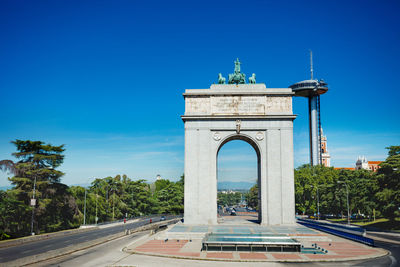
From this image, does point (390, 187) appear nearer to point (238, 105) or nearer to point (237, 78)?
point (238, 105)

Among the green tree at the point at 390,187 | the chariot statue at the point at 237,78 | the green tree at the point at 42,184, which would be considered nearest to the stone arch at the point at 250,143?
the chariot statue at the point at 237,78

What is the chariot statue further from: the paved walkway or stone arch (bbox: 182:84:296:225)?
the paved walkway

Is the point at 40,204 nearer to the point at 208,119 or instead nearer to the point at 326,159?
the point at 208,119

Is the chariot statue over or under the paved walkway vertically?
over

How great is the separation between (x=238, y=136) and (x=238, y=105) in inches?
174

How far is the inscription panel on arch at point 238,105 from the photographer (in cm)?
4425

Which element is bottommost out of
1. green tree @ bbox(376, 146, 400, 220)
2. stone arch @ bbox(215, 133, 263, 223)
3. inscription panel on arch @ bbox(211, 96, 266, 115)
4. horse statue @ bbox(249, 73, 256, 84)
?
green tree @ bbox(376, 146, 400, 220)

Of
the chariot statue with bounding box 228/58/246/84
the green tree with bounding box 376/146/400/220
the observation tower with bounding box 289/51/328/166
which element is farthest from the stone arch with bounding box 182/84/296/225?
the observation tower with bounding box 289/51/328/166

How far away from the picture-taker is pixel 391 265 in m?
22.2

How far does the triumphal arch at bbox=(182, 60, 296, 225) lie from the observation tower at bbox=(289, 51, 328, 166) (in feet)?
317

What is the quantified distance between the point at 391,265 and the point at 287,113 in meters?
24.9

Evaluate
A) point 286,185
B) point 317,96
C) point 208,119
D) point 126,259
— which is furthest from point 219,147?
point 317,96

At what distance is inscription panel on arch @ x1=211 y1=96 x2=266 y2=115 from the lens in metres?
44.2

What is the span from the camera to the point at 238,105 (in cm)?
4456
